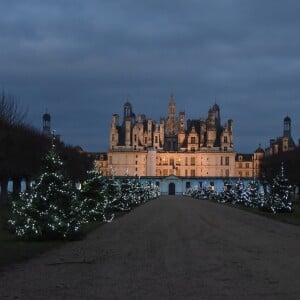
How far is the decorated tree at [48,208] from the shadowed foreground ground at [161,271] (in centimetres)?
92

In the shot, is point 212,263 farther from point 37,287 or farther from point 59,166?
point 59,166

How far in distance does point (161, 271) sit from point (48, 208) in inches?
351

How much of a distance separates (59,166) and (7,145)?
31640 millimetres

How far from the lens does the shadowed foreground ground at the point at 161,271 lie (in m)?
11.4

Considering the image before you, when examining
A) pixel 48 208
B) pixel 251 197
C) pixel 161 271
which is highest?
pixel 251 197

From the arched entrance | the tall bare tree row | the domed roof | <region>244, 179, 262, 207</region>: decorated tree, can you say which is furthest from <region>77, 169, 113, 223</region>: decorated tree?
the arched entrance

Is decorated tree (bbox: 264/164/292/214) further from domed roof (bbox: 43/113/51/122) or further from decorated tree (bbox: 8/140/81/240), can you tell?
domed roof (bbox: 43/113/51/122)

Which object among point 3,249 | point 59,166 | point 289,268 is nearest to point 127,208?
point 59,166

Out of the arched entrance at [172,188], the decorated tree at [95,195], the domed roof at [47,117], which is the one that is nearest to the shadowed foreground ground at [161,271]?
the decorated tree at [95,195]

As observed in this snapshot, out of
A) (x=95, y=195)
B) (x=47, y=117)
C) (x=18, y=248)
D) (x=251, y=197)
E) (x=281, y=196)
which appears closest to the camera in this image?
(x=18, y=248)

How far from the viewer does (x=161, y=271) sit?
1441 centimetres

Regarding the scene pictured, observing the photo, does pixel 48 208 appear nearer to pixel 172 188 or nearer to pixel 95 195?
pixel 95 195

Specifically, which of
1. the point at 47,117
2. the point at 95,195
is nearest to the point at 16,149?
the point at 95,195

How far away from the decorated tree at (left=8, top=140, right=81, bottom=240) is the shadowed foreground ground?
0.92 m
